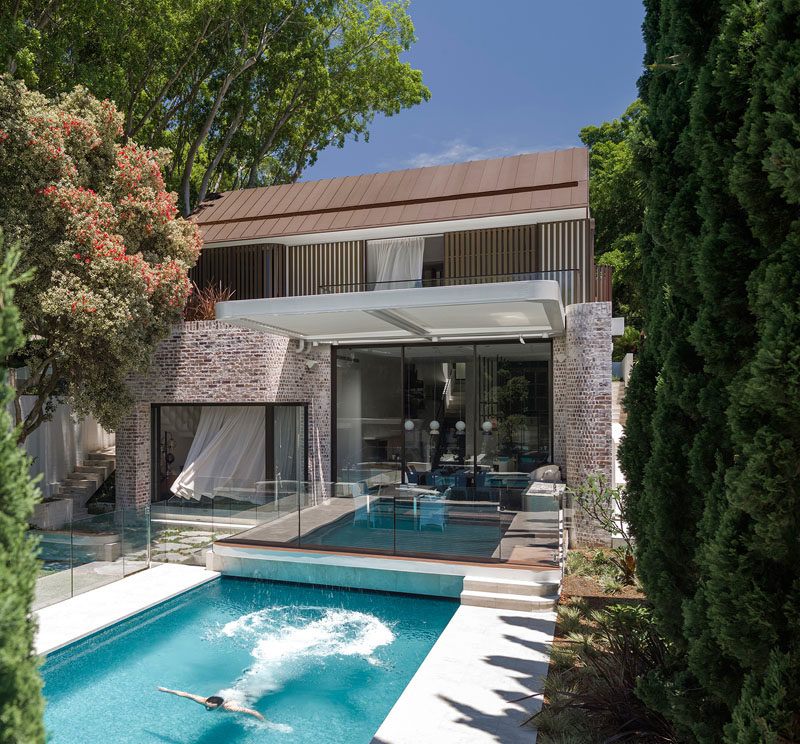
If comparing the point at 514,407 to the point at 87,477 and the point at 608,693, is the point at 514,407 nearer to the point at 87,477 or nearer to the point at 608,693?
the point at 608,693

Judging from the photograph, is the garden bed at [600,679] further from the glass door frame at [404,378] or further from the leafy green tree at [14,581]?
the glass door frame at [404,378]

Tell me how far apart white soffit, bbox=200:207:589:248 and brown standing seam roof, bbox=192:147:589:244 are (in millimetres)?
124

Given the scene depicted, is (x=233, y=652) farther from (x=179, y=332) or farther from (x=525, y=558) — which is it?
(x=179, y=332)

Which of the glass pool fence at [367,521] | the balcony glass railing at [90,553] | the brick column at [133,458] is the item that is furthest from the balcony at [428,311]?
the brick column at [133,458]

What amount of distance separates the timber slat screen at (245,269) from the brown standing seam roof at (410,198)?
16.6 inches

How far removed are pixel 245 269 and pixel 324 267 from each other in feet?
6.81

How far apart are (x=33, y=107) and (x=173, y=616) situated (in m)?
9.22

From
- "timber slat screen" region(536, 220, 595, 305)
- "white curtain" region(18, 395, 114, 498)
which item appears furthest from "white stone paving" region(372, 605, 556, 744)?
"white curtain" region(18, 395, 114, 498)

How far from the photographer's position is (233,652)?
24.2 feet

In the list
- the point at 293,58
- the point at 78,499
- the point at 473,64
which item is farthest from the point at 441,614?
the point at 473,64

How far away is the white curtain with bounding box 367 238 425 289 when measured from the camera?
44.9 ft

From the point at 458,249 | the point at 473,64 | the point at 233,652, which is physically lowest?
the point at 233,652

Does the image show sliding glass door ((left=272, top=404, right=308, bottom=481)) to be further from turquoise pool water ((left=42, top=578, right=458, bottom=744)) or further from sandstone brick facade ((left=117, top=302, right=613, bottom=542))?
turquoise pool water ((left=42, top=578, right=458, bottom=744))

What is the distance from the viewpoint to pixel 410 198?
13984 mm
